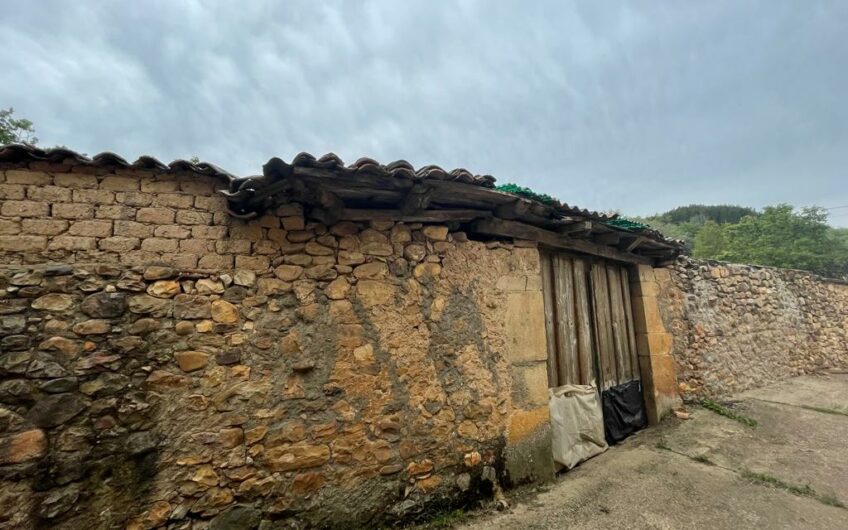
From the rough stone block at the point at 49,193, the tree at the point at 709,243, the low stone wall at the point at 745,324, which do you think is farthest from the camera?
the tree at the point at 709,243

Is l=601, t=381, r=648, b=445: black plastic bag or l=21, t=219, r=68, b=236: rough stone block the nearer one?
l=21, t=219, r=68, b=236: rough stone block

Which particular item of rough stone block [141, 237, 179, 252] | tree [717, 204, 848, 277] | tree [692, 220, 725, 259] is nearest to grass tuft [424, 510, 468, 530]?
rough stone block [141, 237, 179, 252]

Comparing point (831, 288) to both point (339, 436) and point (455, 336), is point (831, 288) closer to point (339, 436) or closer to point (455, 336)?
point (455, 336)

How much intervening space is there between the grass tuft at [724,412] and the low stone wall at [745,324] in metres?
0.18

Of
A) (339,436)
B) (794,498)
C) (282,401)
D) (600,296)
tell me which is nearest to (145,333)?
(282,401)

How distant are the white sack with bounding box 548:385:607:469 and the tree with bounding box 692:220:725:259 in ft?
55.7

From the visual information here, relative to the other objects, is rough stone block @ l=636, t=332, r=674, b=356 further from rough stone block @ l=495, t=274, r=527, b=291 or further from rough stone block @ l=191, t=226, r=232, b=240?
rough stone block @ l=191, t=226, r=232, b=240

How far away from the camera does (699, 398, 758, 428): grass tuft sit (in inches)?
191

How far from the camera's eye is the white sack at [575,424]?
3.73 m

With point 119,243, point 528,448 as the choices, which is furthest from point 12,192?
point 528,448

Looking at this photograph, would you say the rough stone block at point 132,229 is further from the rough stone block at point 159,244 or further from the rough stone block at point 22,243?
the rough stone block at point 22,243

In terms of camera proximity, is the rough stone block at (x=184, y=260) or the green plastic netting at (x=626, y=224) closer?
the rough stone block at (x=184, y=260)

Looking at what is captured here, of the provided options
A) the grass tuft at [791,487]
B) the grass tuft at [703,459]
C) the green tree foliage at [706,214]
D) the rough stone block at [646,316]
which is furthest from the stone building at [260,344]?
the green tree foliage at [706,214]

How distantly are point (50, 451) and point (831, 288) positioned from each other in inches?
535
